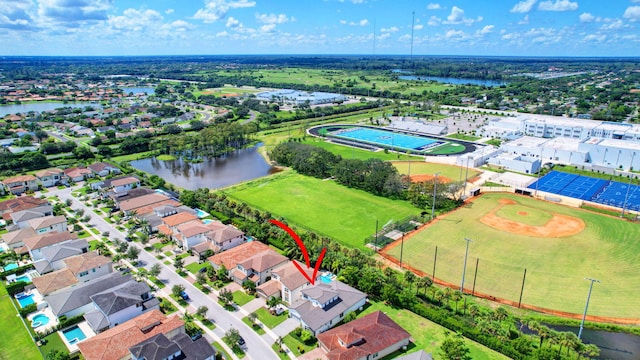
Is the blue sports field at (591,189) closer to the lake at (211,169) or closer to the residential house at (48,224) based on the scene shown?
the lake at (211,169)

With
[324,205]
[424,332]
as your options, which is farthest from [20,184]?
[424,332]

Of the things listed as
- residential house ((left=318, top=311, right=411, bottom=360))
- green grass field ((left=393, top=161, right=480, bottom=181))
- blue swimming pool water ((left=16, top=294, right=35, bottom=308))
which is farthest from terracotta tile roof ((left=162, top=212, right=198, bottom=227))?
green grass field ((left=393, top=161, right=480, bottom=181))

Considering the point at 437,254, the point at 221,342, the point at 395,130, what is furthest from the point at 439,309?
the point at 395,130

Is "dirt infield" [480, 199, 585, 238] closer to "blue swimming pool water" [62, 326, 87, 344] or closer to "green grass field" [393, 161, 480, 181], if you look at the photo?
"green grass field" [393, 161, 480, 181]

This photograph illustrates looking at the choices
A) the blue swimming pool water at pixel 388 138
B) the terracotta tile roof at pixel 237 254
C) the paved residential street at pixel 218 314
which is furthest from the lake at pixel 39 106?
the terracotta tile roof at pixel 237 254

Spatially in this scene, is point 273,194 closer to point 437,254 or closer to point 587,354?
point 437,254

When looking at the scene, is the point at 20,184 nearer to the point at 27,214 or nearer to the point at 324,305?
the point at 27,214
